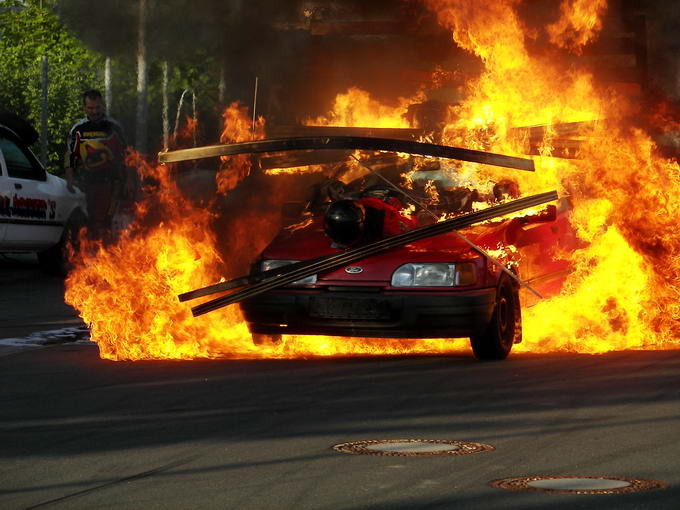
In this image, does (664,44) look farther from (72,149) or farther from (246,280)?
(72,149)

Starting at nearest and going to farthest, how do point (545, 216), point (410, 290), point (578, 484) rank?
1. point (578, 484)
2. point (410, 290)
3. point (545, 216)

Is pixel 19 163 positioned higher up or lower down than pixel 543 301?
higher up

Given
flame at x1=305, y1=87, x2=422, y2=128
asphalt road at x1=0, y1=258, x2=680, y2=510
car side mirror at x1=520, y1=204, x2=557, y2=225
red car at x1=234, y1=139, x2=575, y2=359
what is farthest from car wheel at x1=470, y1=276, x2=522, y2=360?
flame at x1=305, y1=87, x2=422, y2=128

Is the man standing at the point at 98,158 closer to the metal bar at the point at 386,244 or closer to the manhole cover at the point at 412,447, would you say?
the metal bar at the point at 386,244

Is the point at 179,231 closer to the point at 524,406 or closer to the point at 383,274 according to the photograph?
the point at 383,274

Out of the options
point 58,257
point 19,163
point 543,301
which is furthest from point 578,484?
point 58,257

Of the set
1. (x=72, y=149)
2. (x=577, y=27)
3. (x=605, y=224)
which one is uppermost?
(x=577, y=27)

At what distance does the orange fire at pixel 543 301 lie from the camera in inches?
436

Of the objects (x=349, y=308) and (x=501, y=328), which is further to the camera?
(x=501, y=328)

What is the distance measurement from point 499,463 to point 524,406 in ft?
5.77

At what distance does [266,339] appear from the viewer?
11.1 m

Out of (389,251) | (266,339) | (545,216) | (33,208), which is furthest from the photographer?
(33,208)

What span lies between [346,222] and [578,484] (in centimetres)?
447

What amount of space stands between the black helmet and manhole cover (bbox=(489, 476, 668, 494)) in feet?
14.0
